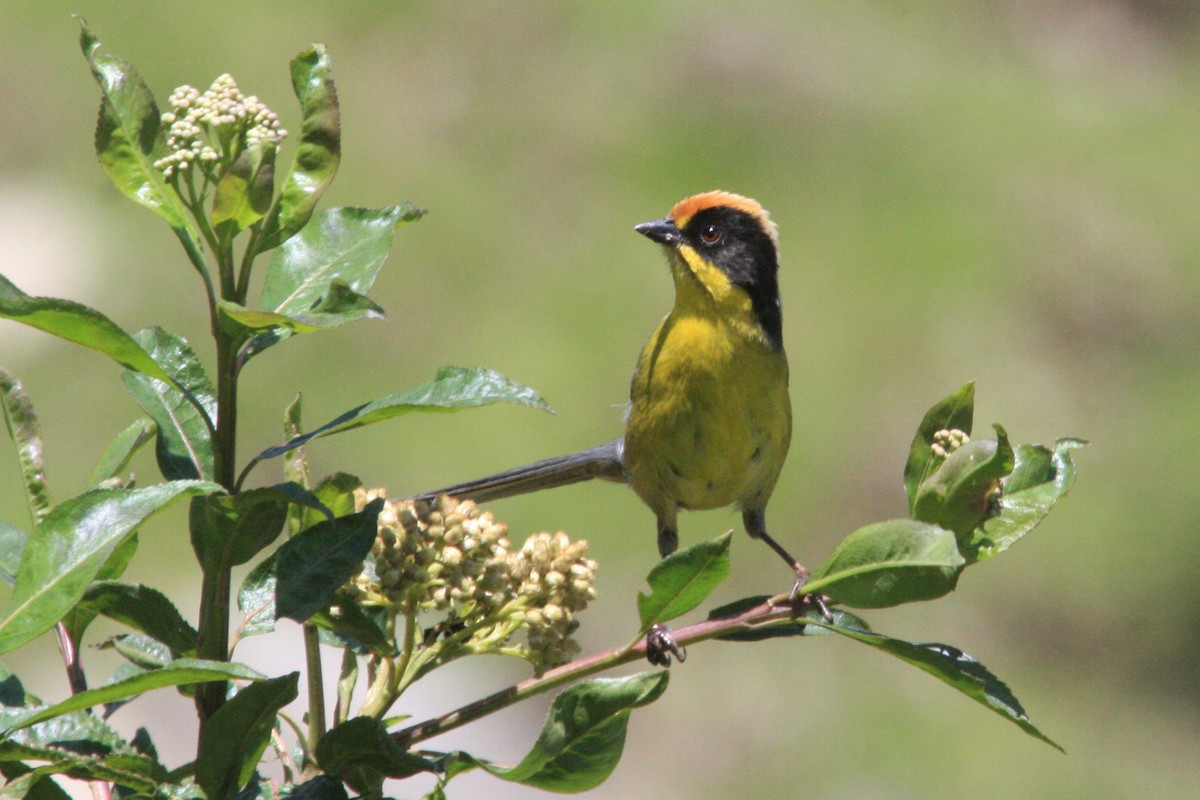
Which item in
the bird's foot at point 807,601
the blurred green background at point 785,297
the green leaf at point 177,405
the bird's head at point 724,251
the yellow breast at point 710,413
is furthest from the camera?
the blurred green background at point 785,297

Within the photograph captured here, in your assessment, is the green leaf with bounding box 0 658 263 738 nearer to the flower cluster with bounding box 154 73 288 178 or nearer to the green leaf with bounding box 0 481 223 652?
the green leaf with bounding box 0 481 223 652

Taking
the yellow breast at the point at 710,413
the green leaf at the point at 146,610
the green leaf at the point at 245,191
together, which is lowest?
the yellow breast at the point at 710,413

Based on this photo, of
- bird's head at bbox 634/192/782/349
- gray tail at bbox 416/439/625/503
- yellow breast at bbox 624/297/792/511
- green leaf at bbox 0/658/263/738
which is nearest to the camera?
green leaf at bbox 0/658/263/738

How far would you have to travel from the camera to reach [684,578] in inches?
71.4

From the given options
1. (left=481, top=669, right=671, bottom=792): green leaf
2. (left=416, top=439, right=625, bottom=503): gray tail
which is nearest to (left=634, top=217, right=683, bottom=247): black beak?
(left=416, top=439, right=625, bottom=503): gray tail

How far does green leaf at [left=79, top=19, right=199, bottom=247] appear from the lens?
172 cm

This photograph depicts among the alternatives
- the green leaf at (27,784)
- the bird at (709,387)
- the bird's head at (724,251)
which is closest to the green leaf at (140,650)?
the green leaf at (27,784)

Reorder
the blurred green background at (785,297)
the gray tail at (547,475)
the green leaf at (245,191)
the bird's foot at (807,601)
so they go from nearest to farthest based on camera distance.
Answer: the green leaf at (245,191) < the bird's foot at (807,601) < the gray tail at (547,475) < the blurred green background at (785,297)

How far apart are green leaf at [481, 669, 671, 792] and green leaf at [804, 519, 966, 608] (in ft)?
0.93

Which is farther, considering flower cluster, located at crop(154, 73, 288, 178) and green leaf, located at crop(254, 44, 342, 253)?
green leaf, located at crop(254, 44, 342, 253)

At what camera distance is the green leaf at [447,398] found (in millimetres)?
1682

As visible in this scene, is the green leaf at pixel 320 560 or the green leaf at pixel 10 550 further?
the green leaf at pixel 10 550

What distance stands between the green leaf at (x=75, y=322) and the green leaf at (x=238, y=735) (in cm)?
41

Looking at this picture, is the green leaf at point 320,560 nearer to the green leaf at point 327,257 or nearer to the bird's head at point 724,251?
the green leaf at point 327,257
